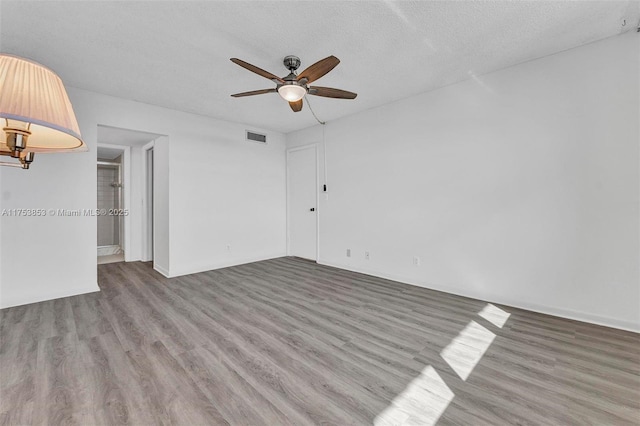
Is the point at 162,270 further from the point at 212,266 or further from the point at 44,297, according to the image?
the point at 44,297

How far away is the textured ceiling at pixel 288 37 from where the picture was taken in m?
2.10

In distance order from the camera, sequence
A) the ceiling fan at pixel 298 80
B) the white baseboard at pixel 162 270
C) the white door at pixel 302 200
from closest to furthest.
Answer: the ceiling fan at pixel 298 80 → the white baseboard at pixel 162 270 → the white door at pixel 302 200

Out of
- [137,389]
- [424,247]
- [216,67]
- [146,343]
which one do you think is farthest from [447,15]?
[146,343]

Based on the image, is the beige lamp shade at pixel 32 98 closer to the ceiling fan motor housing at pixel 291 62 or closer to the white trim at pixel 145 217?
the ceiling fan motor housing at pixel 291 62

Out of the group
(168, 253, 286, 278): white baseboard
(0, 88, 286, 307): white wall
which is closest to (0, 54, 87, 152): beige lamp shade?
(0, 88, 286, 307): white wall

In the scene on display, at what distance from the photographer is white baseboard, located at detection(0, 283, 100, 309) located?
10.0 ft

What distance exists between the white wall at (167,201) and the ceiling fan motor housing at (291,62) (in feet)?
8.03

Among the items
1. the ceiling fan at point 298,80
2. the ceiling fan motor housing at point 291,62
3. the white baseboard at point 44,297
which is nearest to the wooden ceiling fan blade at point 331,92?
the ceiling fan at point 298,80

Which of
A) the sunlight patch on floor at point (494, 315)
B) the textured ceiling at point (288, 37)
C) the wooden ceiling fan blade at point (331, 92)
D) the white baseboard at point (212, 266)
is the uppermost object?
the textured ceiling at point (288, 37)

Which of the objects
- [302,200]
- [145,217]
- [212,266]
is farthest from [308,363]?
[145,217]

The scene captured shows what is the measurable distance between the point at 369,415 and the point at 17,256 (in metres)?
4.11

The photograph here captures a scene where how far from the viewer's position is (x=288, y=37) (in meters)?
2.43

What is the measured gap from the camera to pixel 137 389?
5.61ft

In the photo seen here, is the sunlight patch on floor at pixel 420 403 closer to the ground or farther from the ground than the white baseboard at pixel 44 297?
closer to the ground
